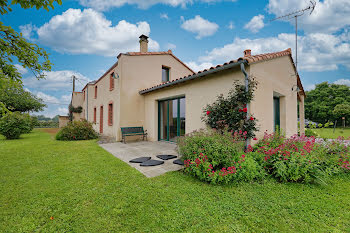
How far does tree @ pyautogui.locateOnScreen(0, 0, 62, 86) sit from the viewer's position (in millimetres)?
2234

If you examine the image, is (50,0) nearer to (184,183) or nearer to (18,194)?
(18,194)

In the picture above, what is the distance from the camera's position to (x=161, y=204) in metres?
2.39

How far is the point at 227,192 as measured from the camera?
2789mm

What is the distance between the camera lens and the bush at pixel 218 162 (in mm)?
3096

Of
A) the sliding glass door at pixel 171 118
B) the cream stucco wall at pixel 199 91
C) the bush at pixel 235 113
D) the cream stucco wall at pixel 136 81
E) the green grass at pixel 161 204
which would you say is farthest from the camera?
the cream stucco wall at pixel 136 81

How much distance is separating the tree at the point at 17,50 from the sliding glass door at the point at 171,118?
17.9ft

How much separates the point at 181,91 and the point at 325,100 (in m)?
35.4

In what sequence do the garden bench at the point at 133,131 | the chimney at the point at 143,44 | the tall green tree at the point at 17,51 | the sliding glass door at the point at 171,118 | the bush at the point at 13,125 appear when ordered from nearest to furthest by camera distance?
the tall green tree at the point at 17,51 < the sliding glass door at the point at 171,118 < the garden bench at the point at 133,131 < the bush at the point at 13,125 < the chimney at the point at 143,44

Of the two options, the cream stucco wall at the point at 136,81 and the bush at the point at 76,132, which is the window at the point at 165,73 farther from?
the bush at the point at 76,132

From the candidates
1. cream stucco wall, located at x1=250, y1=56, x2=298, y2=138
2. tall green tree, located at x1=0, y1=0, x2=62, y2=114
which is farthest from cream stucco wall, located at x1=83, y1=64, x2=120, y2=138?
cream stucco wall, located at x1=250, y1=56, x2=298, y2=138

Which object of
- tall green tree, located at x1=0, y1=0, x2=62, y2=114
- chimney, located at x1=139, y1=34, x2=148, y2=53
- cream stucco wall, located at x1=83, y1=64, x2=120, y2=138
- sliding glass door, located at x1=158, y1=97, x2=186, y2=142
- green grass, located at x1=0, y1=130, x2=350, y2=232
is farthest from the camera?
chimney, located at x1=139, y1=34, x2=148, y2=53

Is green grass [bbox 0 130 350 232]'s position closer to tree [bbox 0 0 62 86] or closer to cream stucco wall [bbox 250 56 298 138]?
tree [bbox 0 0 62 86]

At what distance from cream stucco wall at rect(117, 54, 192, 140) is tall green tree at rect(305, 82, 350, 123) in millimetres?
32481

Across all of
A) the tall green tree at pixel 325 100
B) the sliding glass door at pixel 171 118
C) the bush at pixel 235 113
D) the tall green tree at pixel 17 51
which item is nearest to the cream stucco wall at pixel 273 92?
the bush at pixel 235 113
